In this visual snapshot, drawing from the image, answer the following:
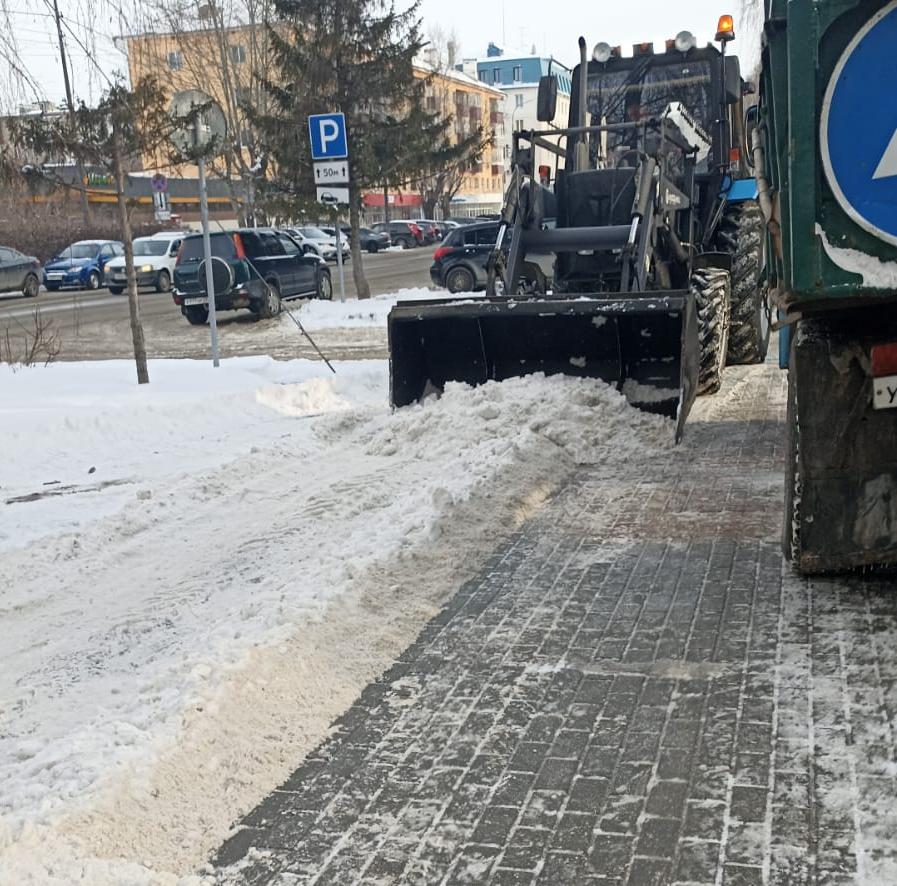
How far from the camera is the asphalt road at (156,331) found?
16.6 meters

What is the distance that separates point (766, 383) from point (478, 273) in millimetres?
14275

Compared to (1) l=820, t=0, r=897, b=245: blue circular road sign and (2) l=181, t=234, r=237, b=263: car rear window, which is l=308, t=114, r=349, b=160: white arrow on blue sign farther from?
(1) l=820, t=0, r=897, b=245: blue circular road sign

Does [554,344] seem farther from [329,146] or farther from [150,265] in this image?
[150,265]

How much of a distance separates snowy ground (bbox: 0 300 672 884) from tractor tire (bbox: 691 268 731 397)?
49.8 inches

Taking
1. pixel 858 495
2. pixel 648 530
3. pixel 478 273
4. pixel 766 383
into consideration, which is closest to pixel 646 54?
pixel 766 383

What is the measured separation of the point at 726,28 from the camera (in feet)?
33.2

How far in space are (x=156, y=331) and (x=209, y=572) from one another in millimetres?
15996

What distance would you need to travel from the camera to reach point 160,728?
11.9 ft

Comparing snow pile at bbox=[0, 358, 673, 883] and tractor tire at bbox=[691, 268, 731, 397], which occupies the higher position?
tractor tire at bbox=[691, 268, 731, 397]

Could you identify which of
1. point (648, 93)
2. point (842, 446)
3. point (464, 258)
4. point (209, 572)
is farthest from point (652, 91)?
point (464, 258)

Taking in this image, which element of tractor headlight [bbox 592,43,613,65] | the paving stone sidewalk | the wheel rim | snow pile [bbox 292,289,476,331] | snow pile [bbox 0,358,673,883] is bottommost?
the paving stone sidewalk

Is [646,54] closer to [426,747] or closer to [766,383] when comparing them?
[766,383]

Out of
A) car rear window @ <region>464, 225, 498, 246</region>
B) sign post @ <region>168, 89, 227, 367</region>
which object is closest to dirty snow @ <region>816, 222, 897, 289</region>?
sign post @ <region>168, 89, 227, 367</region>

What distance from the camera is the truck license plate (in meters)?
4.34
